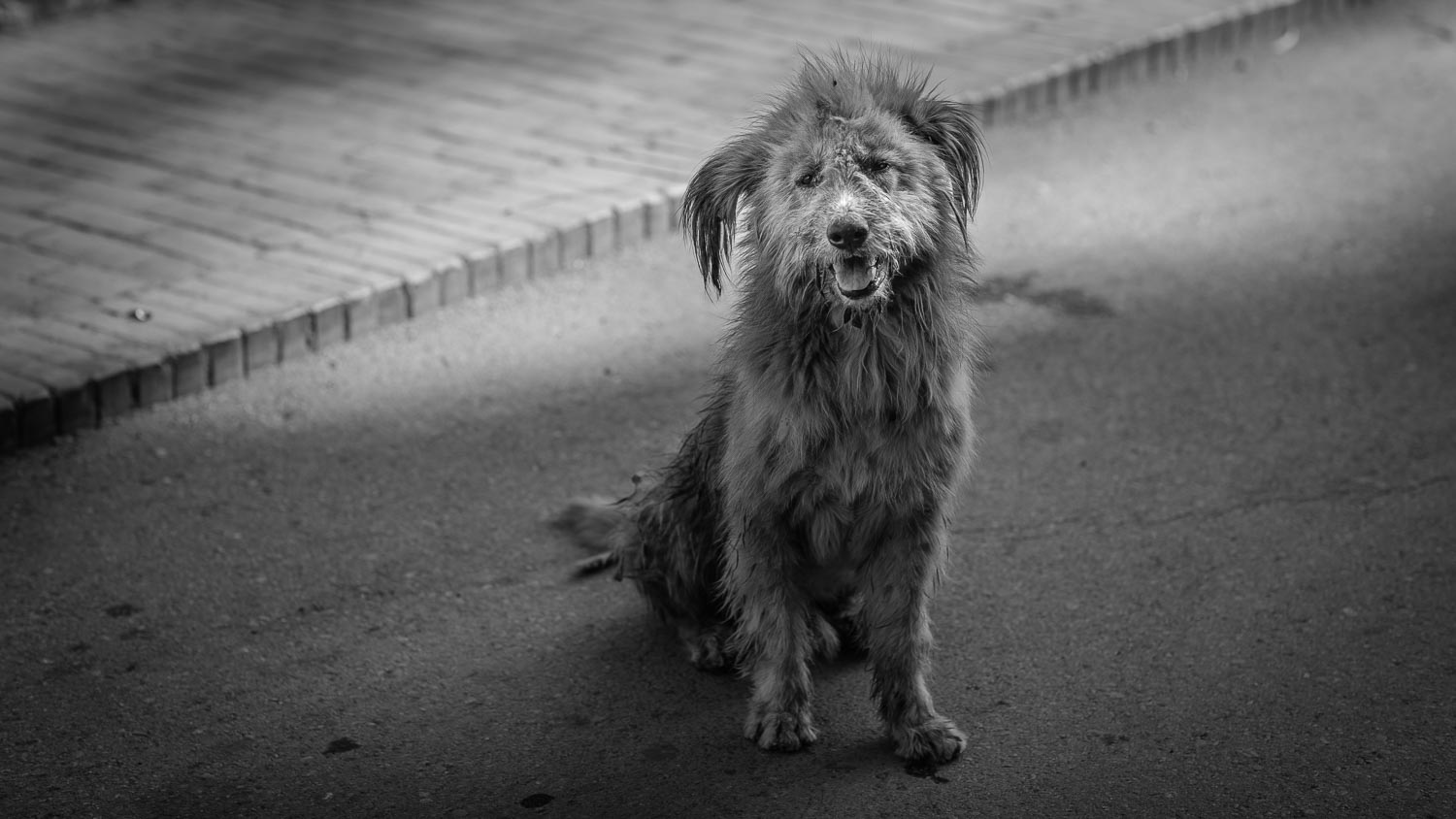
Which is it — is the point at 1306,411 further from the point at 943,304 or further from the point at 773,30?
the point at 773,30

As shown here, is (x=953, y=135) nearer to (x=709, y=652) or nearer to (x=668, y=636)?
(x=709, y=652)

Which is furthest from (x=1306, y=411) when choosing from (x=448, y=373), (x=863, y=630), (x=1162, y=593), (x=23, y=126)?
(x=23, y=126)

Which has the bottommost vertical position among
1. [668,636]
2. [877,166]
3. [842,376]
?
[668,636]

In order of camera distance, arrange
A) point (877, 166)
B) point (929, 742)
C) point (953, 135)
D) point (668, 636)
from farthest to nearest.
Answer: point (668, 636)
point (929, 742)
point (953, 135)
point (877, 166)

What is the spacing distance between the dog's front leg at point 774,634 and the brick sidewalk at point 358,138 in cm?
261

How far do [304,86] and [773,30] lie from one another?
2.58m

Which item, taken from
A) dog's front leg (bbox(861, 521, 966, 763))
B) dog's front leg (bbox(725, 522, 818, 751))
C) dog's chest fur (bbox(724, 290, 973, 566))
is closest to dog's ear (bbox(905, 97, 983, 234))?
dog's chest fur (bbox(724, 290, 973, 566))

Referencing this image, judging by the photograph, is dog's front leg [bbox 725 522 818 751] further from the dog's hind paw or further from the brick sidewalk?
the brick sidewalk

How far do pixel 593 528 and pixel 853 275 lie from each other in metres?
1.61

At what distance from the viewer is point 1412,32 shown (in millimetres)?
9539

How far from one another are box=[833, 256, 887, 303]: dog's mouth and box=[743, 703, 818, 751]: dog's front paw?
3.58ft

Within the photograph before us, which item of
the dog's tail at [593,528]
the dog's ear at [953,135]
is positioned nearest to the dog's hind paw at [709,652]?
the dog's tail at [593,528]

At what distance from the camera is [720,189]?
3777mm

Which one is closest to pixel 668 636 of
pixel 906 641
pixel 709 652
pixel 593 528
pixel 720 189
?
pixel 709 652
